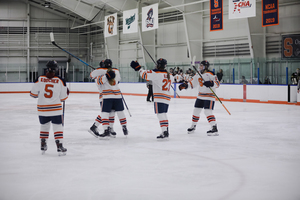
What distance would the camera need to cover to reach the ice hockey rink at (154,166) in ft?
10.3

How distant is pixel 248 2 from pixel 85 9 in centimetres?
1650

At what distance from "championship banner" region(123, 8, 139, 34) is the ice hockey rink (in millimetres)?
14321

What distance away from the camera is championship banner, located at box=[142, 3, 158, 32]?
1903 centimetres

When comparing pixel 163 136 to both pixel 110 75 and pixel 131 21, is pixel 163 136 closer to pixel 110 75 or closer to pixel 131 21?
pixel 110 75

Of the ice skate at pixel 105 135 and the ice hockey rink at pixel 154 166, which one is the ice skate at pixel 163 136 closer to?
the ice hockey rink at pixel 154 166

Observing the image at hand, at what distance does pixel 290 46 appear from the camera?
17.9 meters

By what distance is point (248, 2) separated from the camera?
1471cm

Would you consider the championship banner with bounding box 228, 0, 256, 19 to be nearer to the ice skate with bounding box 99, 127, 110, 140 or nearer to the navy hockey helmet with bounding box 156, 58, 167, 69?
the navy hockey helmet with bounding box 156, 58, 167, 69

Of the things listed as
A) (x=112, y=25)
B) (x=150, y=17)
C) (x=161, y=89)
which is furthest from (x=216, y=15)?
(x=161, y=89)

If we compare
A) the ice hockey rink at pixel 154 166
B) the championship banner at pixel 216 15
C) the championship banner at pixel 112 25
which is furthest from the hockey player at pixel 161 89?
the championship banner at pixel 112 25

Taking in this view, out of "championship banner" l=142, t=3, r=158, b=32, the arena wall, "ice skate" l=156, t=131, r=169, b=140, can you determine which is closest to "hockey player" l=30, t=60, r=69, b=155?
"ice skate" l=156, t=131, r=169, b=140

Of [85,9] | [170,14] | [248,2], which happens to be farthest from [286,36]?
[85,9]

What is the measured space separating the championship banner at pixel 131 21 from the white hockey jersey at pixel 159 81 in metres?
14.7

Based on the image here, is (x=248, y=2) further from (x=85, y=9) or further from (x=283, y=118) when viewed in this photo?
(x=85, y=9)
